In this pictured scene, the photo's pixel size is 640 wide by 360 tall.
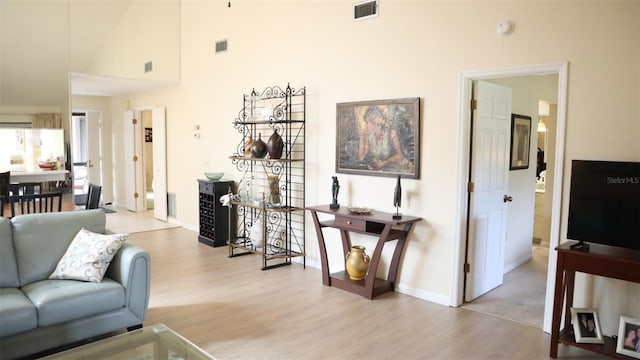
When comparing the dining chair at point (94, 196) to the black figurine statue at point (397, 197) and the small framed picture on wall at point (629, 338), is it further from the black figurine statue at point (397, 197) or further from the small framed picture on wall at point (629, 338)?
the small framed picture on wall at point (629, 338)

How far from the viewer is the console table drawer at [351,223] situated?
14.3ft

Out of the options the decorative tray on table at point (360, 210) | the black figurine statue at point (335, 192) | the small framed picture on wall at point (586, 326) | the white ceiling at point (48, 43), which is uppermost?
the white ceiling at point (48, 43)

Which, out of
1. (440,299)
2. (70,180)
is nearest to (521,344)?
(440,299)

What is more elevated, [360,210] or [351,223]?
[360,210]

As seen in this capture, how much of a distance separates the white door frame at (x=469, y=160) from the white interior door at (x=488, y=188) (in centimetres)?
13

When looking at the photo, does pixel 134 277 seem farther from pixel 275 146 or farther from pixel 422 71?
pixel 422 71

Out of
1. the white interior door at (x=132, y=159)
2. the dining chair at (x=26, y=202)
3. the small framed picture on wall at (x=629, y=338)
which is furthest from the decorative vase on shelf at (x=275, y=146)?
the white interior door at (x=132, y=159)

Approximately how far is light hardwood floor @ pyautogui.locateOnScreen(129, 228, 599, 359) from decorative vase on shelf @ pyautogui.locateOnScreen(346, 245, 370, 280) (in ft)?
0.71

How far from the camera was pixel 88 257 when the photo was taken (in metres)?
3.35

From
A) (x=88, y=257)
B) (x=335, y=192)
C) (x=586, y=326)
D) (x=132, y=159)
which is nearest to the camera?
(x=586, y=326)

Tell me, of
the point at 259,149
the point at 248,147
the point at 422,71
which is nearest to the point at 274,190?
the point at 259,149

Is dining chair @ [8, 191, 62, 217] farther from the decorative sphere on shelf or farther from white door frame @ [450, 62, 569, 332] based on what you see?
white door frame @ [450, 62, 569, 332]

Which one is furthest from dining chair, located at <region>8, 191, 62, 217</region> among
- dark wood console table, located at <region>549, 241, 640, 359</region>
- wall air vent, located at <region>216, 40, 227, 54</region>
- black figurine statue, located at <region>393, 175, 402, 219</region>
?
dark wood console table, located at <region>549, 241, 640, 359</region>

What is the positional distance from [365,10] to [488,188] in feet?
7.04
